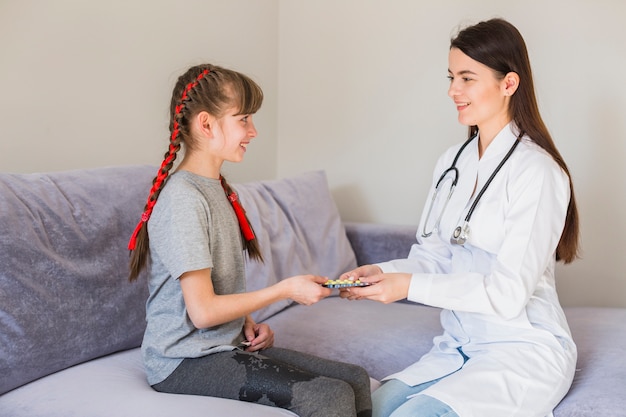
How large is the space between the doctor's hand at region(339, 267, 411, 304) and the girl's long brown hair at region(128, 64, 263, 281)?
51 cm

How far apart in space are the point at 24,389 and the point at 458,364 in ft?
3.36

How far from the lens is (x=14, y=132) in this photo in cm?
220

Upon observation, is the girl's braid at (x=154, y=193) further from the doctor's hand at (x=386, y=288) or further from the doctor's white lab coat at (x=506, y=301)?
the doctor's white lab coat at (x=506, y=301)

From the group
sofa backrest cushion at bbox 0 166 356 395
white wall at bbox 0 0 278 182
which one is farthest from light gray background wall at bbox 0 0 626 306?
sofa backrest cushion at bbox 0 166 356 395

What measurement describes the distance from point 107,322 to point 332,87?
6.22ft

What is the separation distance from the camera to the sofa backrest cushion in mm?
1714

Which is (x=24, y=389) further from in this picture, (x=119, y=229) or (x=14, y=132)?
(x=14, y=132)

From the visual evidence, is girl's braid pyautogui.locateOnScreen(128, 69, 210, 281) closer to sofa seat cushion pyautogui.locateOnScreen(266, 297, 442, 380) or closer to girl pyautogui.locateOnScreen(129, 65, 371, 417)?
girl pyautogui.locateOnScreen(129, 65, 371, 417)

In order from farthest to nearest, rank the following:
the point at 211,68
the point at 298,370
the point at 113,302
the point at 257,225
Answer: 1. the point at 257,225
2. the point at 113,302
3. the point at 211,68
4. the point at 298,370

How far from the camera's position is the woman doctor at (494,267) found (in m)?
1.66

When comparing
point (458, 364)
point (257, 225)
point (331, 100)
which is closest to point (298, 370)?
point (458, 364)

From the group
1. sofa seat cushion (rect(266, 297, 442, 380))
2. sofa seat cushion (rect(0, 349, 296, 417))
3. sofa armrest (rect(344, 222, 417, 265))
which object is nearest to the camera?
sofa seat cushion (rect(0, 349, 296, 417))

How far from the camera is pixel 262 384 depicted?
1561mm

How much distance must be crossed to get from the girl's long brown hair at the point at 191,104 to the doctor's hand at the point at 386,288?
507 mm
